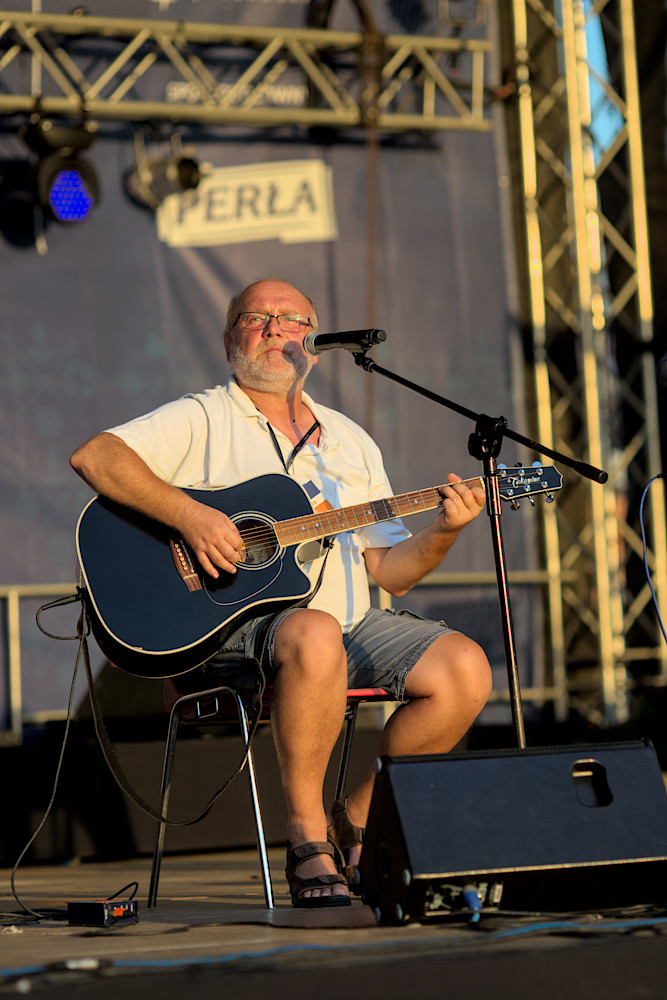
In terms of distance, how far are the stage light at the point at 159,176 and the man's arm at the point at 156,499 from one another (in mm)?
2907

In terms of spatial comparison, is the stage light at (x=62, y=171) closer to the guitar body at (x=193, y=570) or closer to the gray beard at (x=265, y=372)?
the gray beard at (x=265, y=372)

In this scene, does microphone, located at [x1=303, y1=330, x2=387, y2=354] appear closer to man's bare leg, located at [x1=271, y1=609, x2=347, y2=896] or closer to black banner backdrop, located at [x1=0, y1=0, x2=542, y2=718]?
man's bare leg, located at [x1=271, y1=609, x2=347, y2=896]

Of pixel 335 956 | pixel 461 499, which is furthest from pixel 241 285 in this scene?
pixel 335 956

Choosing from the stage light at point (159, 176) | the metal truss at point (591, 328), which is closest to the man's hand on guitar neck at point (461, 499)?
the metal truss at point (591, 328)

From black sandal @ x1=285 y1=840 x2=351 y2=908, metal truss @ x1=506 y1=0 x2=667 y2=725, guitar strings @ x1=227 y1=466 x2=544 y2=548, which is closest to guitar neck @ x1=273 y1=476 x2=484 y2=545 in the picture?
guitar strings @ x1=227 y1=466 x2=544 y2=548

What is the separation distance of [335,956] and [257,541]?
1.27m

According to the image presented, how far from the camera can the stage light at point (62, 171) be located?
4.99 m

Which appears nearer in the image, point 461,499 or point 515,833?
point 515,833

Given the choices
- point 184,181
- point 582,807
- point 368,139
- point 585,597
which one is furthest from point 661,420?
point 582,807

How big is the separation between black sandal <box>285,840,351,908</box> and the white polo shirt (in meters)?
0.65

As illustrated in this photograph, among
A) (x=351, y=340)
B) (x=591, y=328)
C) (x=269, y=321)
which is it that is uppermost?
(x=591, y=328)

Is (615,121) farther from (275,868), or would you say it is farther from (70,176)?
(275,868)

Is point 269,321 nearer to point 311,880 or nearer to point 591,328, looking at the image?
point 311,880

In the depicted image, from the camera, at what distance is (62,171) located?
5.03 m
